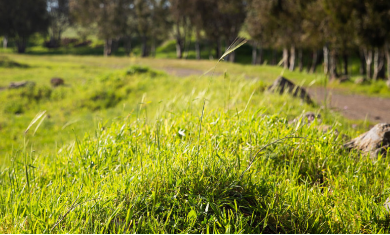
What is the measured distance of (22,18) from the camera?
178 feet

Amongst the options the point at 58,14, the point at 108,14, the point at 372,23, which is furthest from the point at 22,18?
the point at 372,23

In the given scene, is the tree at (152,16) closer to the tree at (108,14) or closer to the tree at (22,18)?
the tree at (108,14)

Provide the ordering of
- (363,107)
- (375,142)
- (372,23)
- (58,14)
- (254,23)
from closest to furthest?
(375,142), (363,107), (372,23), (254,23), (58,14)

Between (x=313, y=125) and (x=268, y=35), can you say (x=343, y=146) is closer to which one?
(x=313, y=125)

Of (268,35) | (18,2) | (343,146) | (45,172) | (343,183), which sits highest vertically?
(18,2)

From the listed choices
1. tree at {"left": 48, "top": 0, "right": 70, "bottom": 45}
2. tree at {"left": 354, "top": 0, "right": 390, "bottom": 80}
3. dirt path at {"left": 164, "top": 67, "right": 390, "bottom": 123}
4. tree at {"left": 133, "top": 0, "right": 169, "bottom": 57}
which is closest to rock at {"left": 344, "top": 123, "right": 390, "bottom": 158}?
dirt path at {"left": 164, "top": 67, "right": 390, "bottom": 123}

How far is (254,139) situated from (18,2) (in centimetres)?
6324

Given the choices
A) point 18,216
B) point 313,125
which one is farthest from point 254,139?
point 18,216

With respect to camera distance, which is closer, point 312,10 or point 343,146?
point 343,146

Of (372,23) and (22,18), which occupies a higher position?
(22,18)

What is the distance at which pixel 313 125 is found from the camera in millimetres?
4004

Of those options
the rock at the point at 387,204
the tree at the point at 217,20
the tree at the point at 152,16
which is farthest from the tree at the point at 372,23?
the tree at the point at 152,16

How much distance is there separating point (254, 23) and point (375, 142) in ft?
101

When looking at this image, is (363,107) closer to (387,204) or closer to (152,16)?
(387,204)
